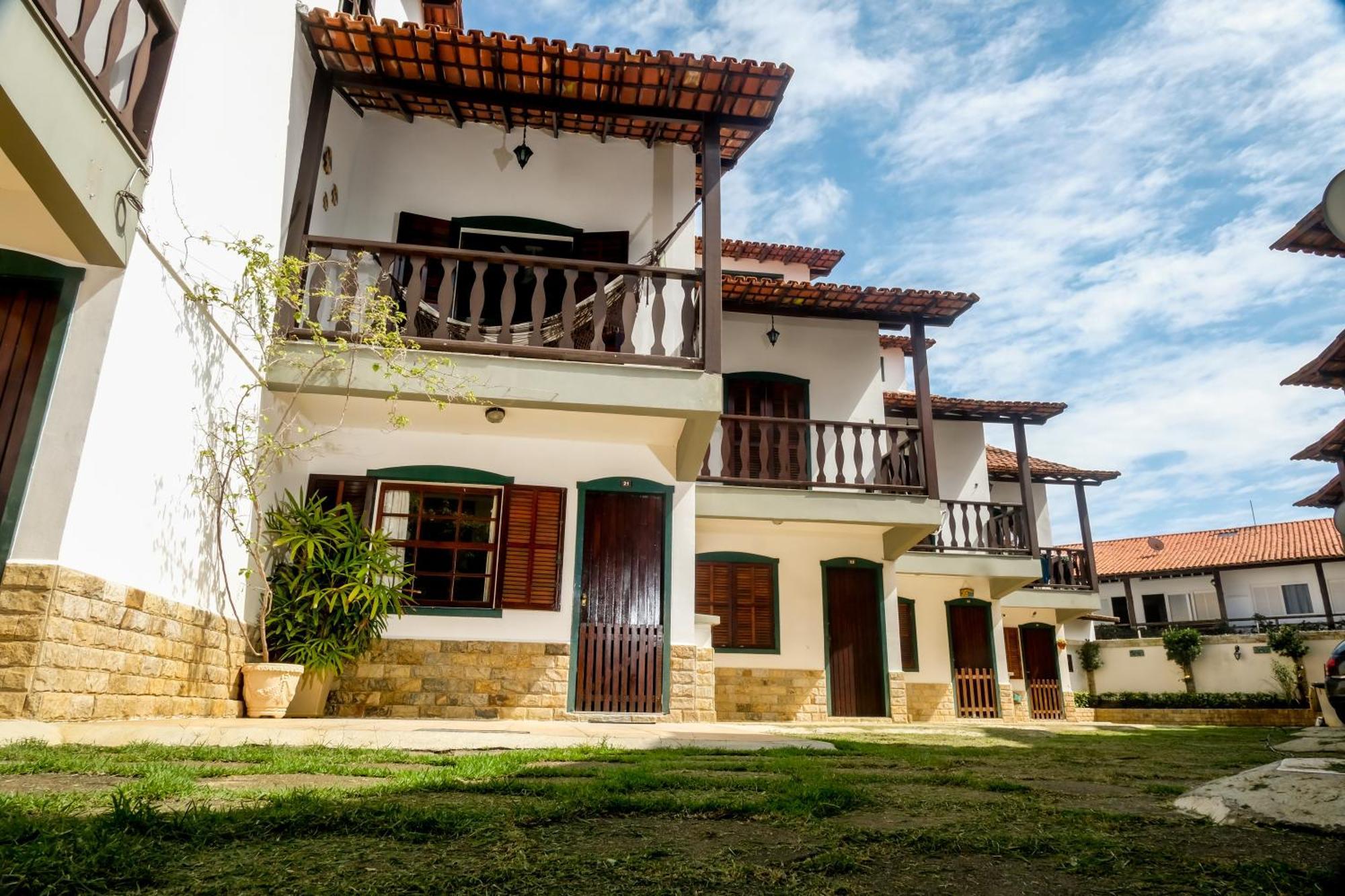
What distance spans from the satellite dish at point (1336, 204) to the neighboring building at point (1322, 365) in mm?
7598

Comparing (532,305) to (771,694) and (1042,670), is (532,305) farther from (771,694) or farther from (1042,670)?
(1042,670)

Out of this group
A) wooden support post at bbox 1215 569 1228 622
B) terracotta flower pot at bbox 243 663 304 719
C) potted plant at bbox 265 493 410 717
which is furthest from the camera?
wooden support post at bbox 1215 569 1228 622

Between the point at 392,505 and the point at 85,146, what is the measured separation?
15.7ft

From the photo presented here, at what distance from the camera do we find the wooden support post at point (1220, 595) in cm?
2762

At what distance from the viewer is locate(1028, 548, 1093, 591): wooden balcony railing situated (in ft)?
56.2

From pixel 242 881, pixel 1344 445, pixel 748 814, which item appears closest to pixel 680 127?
pixel 748 814

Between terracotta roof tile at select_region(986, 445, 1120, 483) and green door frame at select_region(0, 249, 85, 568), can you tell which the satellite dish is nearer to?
green door frame at select_region(0, 249, 85, 568)

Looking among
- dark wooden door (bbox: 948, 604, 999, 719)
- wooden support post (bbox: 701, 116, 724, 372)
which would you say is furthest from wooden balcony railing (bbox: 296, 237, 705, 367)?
dark wooden door (bbox: 948, 604, 999, 719)

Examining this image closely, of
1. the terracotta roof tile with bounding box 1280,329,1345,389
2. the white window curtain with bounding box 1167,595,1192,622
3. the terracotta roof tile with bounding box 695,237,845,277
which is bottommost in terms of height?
the white window curtain with bounding box 1167,595,1192,622

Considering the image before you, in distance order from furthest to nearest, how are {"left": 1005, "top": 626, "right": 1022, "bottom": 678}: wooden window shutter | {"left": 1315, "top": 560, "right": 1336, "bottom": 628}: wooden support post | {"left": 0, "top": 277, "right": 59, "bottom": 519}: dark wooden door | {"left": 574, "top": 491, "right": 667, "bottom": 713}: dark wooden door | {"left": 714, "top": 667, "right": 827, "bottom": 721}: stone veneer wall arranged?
→ {"left": 1315, "top": 560, "right": 1336, "bottom": 628}: wooden support post → {"left": 1005, "top": 626, "right": 1022, "bottom": 678}: wooden window shutter → {"left": 714, "top": 667, "right": 827, "bottom": 721}: stone veneer wall → {"left": 574, "top": 491, "right": 667, "bottom": 713}: dark wooden door → {"left": 0, "top": 277, "right": 59, "bottom": 519}: dark wooden door

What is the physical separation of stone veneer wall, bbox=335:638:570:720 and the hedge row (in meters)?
16.2

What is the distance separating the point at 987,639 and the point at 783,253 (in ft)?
27.9

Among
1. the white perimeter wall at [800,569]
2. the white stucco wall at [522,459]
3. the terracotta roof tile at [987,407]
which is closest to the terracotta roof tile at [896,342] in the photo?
the terracotta roof tile at [987,407]

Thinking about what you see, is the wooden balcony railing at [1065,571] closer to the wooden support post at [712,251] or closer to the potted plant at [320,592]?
the wooden support post at [712,251]
